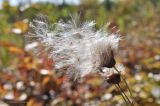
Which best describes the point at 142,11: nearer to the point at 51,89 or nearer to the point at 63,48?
the point at 51,89

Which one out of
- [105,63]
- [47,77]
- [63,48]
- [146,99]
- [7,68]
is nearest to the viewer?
[105,63]

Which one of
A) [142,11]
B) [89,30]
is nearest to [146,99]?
[89,30]

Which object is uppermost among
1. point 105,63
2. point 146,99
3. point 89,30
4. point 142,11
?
point 142,11

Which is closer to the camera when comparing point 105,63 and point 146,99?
point 105,63

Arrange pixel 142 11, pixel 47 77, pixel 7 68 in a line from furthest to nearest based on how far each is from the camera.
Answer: pixel 142 11, pixel 7 68, pixel 47 77
